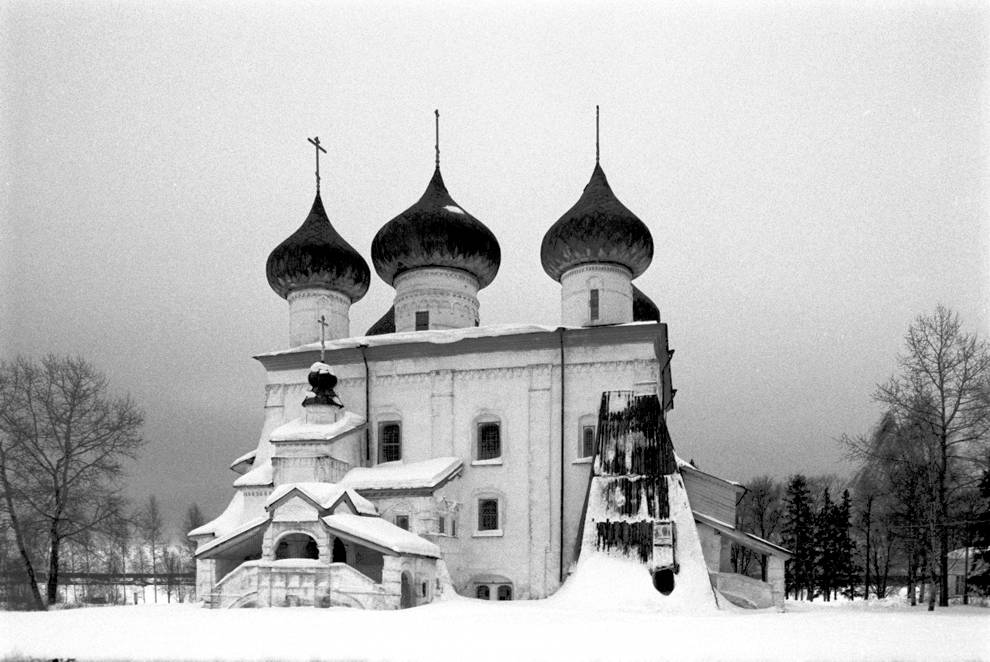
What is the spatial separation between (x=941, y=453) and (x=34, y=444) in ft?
75.5

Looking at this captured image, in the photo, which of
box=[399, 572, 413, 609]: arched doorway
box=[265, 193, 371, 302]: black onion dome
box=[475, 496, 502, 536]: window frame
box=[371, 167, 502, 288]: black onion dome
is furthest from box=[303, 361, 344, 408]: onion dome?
box=[399, 572, 413, 609]: arched doorway

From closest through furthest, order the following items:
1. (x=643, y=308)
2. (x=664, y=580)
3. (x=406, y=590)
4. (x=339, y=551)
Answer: (x=664, y=580), (x=406, y=590), (x=339, y=551), (x=643, y=308)

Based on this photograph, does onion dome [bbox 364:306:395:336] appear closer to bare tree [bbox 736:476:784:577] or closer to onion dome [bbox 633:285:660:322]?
onion dome [bbox 633:285:660:322]

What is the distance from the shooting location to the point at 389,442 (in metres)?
24.0

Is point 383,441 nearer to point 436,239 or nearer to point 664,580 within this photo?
point 436,239

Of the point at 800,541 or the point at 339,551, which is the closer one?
the point at 339,551

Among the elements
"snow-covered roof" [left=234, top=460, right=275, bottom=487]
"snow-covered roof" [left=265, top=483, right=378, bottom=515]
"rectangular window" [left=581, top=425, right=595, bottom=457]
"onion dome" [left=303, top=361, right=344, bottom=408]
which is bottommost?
"snow-covered roof" [left=265, top=483, right=378, bottom=515]

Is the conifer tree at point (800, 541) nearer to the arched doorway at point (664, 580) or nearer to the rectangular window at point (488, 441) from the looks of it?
the rectangular window at point (488, 441)

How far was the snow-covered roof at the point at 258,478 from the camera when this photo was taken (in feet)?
74.6

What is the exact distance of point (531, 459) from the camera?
22.6m

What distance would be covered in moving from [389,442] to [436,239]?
6.13 m

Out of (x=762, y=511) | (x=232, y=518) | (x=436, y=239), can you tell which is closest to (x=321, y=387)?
(x=232, y=518)

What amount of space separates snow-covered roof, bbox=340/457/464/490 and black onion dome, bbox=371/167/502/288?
629 centimetres

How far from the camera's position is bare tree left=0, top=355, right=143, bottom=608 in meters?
22.3
